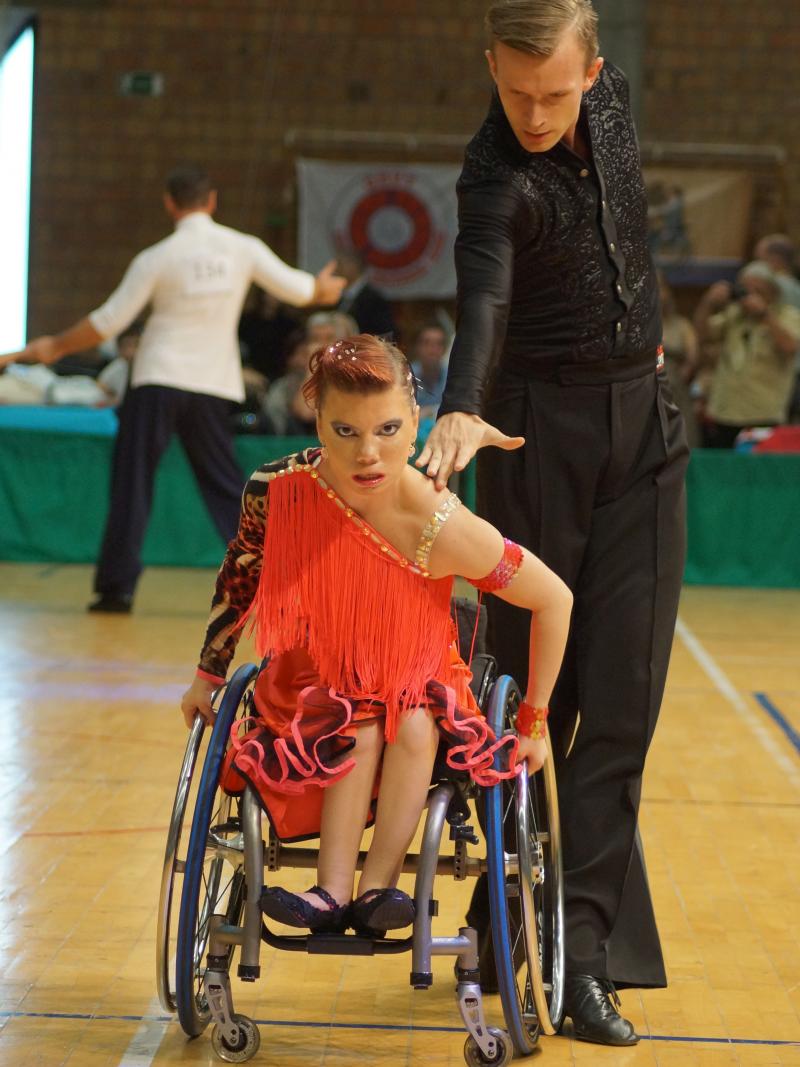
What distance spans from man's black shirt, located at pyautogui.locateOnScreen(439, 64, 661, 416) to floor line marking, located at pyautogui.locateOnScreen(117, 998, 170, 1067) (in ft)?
3.70

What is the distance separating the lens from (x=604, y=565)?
2.53 metres

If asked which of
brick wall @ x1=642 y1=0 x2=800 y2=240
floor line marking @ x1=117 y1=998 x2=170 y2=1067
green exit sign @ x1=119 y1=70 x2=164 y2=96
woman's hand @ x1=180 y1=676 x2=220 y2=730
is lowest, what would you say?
floor line marking @ x1=117 y1=998 x2=170 y2=1067

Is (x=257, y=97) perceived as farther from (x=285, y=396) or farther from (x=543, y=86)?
(x=543, y=86)

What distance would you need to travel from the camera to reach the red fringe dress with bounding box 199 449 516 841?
7.03ft

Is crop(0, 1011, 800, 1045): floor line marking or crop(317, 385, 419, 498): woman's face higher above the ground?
crop(317, 385, 419, 498): woman's face

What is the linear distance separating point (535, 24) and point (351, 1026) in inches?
58.8

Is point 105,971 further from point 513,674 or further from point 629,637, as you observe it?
point 629,637

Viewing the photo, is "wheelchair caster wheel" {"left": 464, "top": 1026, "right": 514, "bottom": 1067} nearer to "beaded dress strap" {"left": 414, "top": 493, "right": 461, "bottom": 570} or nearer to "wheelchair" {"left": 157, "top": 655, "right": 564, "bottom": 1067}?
"wheelchair" {"left": 157, "top": 655, "right": 564, "bottom": 1067}

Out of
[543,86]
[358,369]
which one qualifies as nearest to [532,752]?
[358,369]

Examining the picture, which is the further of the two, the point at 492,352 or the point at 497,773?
the point at 492,352

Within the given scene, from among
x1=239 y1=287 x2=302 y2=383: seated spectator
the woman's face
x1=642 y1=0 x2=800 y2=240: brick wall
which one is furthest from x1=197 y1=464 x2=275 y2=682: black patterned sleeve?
x1=642 y1=0 x2=800 y2=240: brick wall

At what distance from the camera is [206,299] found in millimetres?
6543

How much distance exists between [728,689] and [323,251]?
22.4ft

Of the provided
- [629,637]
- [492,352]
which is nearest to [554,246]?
[492,352]
